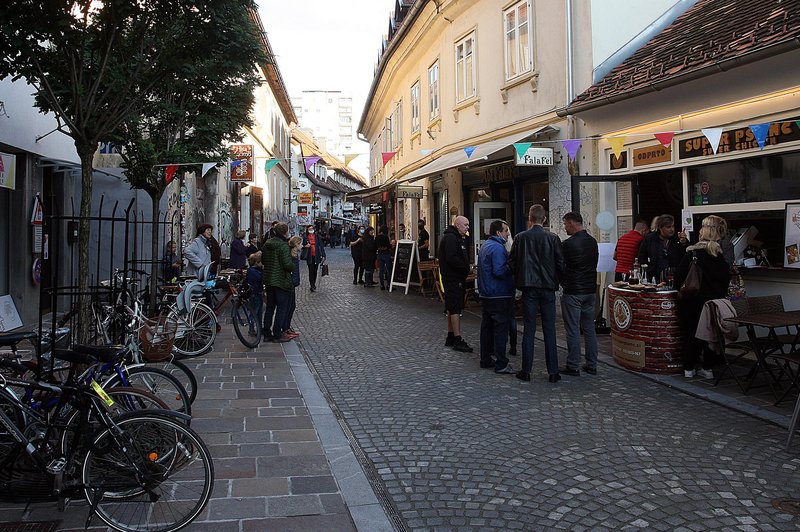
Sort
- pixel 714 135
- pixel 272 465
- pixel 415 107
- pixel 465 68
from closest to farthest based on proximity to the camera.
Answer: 1. pixel 272 465
2. pixel 714 135
3. pixel 465 68
4. pixel 415 107

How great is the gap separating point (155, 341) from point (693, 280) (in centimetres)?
553

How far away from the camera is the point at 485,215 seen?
1560 centimetres

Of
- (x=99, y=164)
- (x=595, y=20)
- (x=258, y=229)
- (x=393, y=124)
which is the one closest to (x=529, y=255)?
(x=595, y=20)

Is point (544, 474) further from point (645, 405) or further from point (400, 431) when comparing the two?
point (645, 405)

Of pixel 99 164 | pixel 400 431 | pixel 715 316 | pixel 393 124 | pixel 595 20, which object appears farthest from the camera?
pixel 393 124

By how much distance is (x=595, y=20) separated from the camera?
1086cm

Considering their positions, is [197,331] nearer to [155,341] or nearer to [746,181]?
[155,341]

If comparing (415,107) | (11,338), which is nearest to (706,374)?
(11,338)

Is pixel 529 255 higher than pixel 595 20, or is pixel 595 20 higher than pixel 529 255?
pixel 595 20

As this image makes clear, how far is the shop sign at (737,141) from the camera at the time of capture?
7496mm

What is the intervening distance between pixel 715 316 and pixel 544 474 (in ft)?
10.6

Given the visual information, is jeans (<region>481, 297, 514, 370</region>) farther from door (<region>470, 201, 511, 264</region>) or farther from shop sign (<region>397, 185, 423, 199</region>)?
shop sign (<region>397, 185, 423, 199</region>)

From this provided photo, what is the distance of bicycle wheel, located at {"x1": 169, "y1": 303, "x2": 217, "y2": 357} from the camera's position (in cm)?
865

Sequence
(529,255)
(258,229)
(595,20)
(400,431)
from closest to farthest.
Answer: (400,431), (529,255), (595,20), (258,229)
